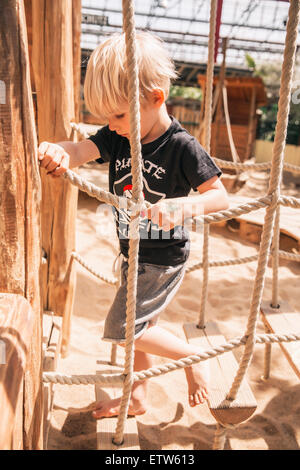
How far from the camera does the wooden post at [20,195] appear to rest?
0.70m

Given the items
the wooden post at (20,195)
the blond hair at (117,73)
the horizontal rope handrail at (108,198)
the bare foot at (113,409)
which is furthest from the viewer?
the bare foot at (113,409)

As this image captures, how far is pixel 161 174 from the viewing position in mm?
1188

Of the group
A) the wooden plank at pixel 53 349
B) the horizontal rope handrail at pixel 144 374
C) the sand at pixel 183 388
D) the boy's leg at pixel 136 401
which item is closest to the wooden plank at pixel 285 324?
the sand at pixel 183 388

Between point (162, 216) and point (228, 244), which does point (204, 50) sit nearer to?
point (228, 244)

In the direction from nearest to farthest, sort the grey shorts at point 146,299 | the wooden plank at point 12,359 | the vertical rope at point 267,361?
the wooden plank at point 12,359
the grey shorts at point 146,299
the vertical rope at point 267,361

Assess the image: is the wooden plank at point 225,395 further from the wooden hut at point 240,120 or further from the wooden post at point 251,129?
the wooden post at point 251,129

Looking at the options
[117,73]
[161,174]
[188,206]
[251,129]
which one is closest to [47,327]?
[161,174]

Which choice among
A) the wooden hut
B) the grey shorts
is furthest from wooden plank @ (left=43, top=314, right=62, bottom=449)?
the wooden hut

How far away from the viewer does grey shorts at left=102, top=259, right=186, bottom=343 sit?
121 cm

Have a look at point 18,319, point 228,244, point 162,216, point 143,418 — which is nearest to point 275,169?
point 162,216

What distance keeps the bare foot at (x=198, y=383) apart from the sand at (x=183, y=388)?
0.27m

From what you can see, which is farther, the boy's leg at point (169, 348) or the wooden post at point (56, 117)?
the wooden post at point (56, 117)

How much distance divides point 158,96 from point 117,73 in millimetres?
146

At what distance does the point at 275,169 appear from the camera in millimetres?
965
